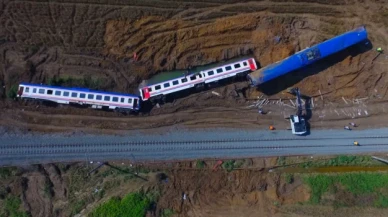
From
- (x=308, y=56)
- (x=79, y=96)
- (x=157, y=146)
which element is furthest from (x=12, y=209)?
(x=308, y=56)

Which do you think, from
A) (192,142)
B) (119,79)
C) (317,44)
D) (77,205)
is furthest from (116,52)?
(317,44)

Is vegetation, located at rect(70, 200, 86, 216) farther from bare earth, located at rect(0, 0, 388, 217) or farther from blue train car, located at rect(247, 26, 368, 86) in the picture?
blue train car, located at rect(247, 26, 368, 86)

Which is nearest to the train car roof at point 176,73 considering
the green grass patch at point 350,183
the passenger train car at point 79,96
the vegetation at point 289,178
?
the passenger train car at point 79,96

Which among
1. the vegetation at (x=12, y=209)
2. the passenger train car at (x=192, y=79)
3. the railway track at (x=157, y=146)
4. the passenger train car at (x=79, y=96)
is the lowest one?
the vegetation at (x=12, y=209)

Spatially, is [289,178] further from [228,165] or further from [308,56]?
[308,56]

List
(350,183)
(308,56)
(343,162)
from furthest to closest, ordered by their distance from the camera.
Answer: (343,162) < (350,183) < (308,56)

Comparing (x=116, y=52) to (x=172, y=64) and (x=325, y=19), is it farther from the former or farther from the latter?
(x=325, y=19)

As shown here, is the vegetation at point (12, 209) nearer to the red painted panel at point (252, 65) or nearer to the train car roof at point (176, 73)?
the train car roof at point (176, 73)
